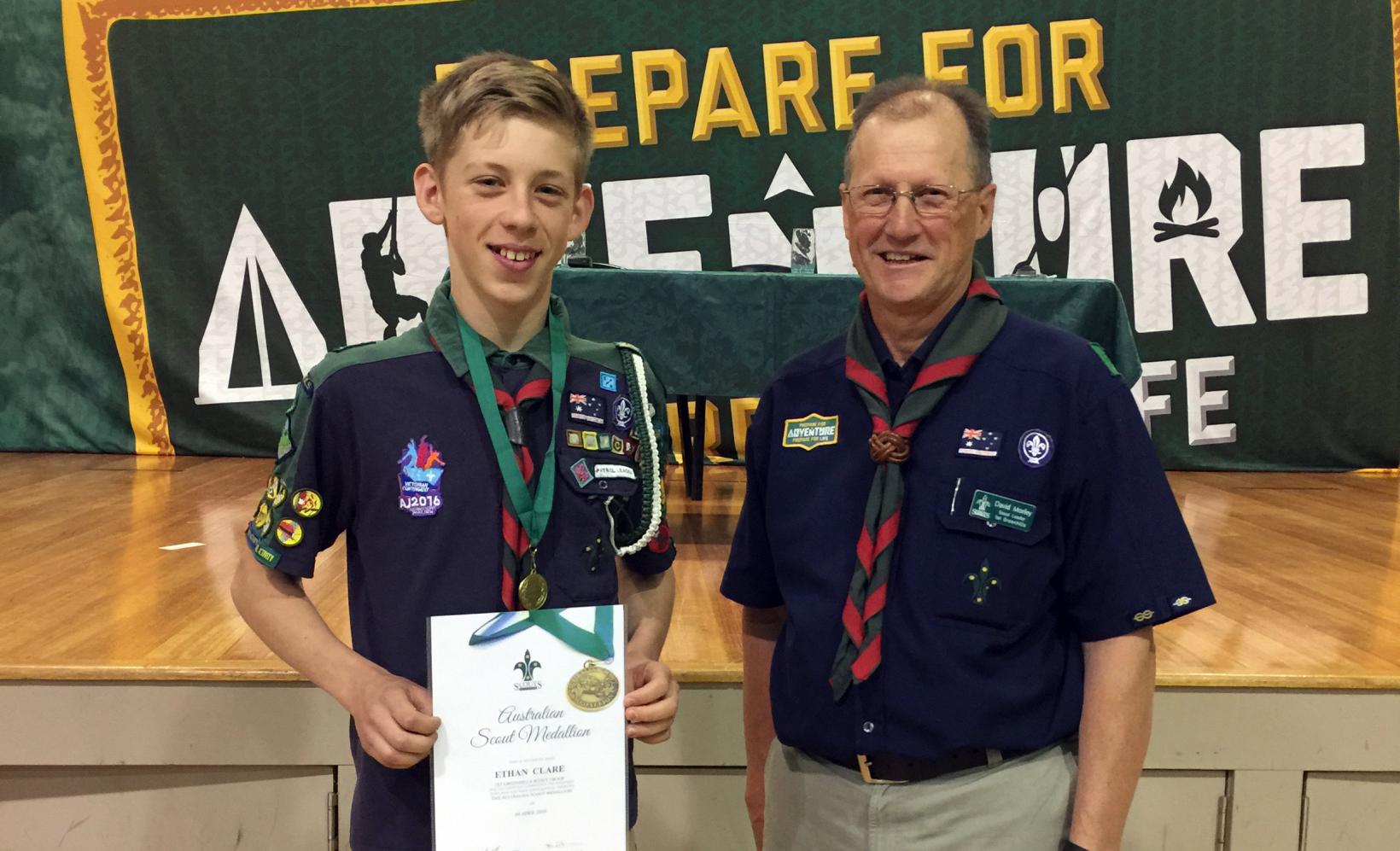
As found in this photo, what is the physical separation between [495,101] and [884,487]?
58cm

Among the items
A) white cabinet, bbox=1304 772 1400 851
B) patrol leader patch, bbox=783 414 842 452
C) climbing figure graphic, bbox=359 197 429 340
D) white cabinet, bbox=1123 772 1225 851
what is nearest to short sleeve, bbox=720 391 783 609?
patrol leader patch, bbox=783 414 842 452

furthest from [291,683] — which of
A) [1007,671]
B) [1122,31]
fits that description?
[1122,31]

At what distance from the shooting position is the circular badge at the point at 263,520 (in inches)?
46.4

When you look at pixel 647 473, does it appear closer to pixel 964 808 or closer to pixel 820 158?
pixel 964 808

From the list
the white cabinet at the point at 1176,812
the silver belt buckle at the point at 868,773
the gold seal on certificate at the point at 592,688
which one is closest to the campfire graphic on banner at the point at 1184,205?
the white cabinet at the point at 1176,812

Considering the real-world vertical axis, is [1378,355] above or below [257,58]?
below

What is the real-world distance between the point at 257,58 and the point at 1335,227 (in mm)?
5161

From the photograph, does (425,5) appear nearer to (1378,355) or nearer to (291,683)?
(291,683)

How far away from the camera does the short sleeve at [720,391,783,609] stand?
138cm

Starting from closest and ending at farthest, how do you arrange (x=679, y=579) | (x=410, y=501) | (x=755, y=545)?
(x=410, y=501) < (x=755, y=545) < (x=679, y=579)

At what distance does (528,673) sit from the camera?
3.59 feet

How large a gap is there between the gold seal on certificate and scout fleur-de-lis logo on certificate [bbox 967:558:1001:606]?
1.30ft

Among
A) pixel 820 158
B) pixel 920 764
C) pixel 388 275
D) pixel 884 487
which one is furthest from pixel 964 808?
pixel 388 275

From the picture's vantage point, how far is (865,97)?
4.16ft
